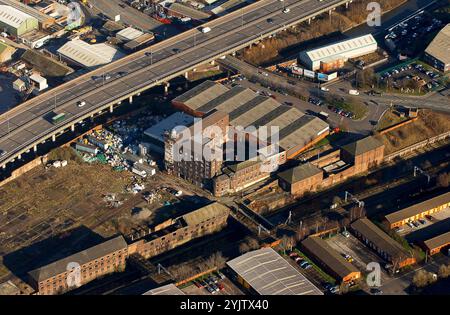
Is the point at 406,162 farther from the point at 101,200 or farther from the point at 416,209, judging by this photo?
the point at 101,200

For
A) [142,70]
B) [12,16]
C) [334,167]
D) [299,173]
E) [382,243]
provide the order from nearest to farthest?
[382,243], [299,173], [334,167], [142,70], [12,16]

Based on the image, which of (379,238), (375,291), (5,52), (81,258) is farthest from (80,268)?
(5,52)

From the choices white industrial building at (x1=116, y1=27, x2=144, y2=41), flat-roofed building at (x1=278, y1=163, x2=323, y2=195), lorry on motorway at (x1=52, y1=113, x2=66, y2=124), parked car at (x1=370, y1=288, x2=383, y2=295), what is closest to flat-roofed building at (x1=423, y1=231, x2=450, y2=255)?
parked car at (x1=370, y1=288, x2=383, y2=295)

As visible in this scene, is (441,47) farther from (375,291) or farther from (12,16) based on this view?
(12,16)

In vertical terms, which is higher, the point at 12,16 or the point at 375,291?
the point at 12,16

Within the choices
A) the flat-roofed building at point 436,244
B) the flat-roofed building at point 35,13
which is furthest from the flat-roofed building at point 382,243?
the flat-roofed building at point 35,13

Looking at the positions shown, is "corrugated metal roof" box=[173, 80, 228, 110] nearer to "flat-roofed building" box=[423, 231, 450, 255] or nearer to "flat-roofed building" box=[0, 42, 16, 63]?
"flat-roofed building" box=[0, 42, 16, 63]

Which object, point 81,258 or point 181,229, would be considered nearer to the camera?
point 81,258
